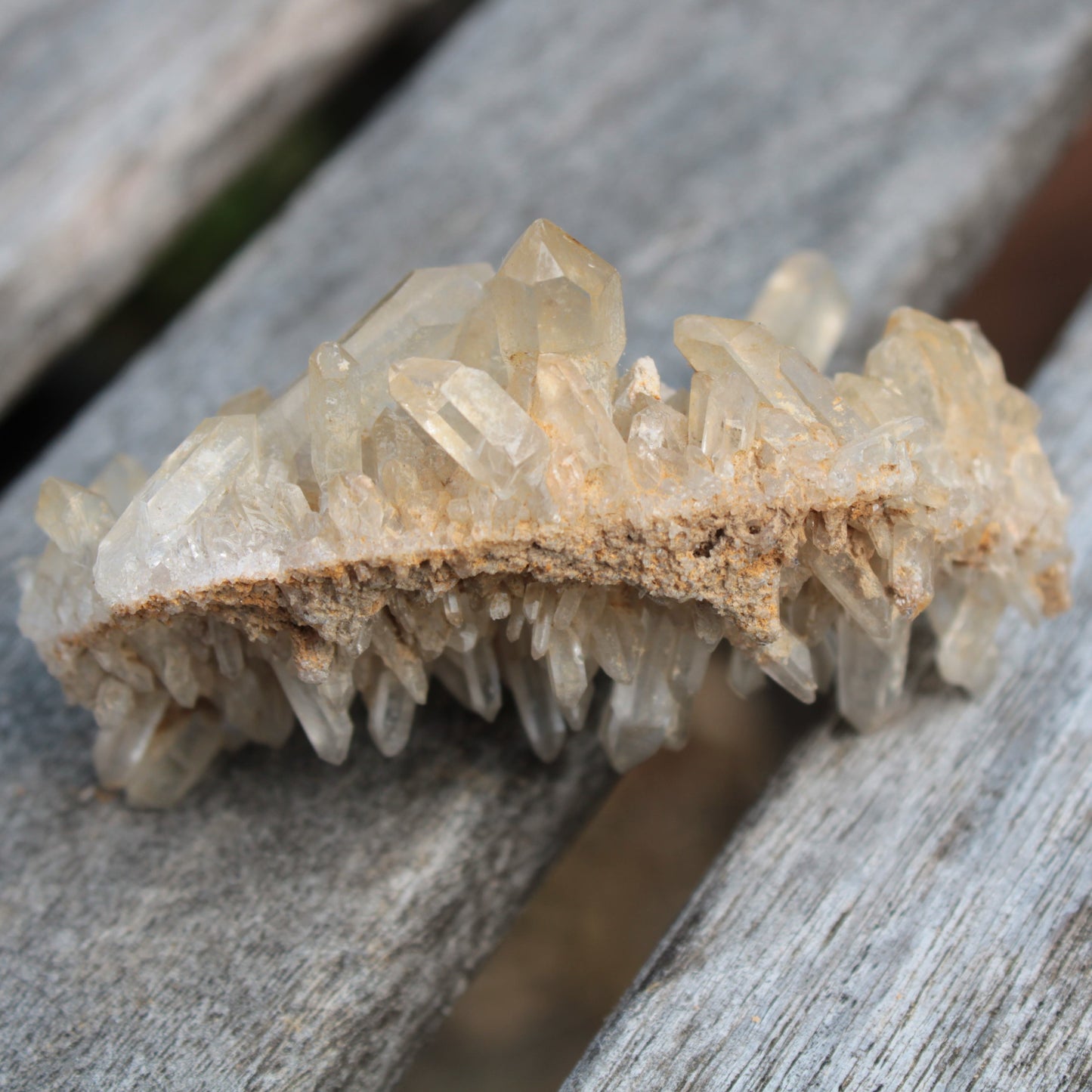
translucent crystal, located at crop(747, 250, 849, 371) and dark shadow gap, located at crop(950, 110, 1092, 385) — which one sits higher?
translucent crystal, located at crop(747, 250, 849, 371)

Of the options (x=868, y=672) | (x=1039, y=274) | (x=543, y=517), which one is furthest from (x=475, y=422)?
(x=1039, y=274)

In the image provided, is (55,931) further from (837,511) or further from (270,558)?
(837,511)

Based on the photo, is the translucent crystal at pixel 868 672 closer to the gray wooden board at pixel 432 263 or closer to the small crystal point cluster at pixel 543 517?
the small crystal point cluster at pixel 543 517

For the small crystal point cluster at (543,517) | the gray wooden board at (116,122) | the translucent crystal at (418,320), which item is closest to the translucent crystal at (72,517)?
the small crystal point cluster at (543,517)

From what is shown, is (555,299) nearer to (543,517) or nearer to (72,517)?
(543,517)

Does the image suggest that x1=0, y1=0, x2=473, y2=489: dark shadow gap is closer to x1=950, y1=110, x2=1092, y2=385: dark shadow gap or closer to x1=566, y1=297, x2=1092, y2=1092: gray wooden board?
x1=950, y1=110, x2=1092, y2=385: dark shadow gap

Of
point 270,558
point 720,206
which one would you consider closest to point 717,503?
point 270,558

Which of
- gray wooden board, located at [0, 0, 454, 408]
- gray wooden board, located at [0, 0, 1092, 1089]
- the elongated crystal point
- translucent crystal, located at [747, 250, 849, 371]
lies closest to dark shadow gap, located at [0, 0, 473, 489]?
gray wooden board, located at [0, 0, 454, 408]
